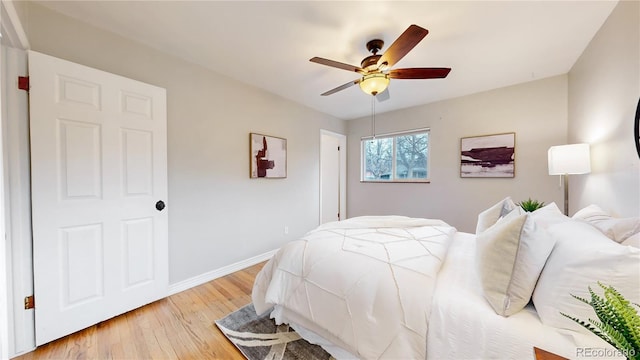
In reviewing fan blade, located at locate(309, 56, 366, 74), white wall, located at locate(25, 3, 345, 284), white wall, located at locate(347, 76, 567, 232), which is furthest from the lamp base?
white wall, located at locate(25, 3, 345, 284)

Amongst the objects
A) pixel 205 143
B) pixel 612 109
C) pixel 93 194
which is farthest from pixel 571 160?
pixel 93 194

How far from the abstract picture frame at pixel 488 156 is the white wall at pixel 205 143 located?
8.40 feet

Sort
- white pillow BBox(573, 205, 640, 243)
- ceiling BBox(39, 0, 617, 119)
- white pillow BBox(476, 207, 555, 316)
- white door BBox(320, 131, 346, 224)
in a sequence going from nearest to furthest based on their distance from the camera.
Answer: white pillow BBox(476, 207, 555, 316)
white pillow BBox(573, 205, 640, 243)
ceiling BBox(39, 0, 617, 119)
white door BBox(320, 131, 346, 224)

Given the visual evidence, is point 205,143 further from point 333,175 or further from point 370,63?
point 333,175

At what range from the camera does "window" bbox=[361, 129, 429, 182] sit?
3.76m

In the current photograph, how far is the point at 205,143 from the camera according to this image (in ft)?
8.37

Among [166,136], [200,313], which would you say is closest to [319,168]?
[166,136]

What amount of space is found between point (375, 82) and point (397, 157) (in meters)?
2.36

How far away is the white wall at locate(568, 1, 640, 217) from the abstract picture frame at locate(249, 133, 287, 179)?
10.5ft

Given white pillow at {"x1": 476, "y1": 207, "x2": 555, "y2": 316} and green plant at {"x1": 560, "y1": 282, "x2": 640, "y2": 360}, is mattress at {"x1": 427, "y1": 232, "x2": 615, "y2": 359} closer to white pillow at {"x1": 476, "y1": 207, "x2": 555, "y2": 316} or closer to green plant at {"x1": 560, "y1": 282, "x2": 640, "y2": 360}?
white pillow at {"x1": 476, "y1": 207, "x2": 555, "y2": 316}

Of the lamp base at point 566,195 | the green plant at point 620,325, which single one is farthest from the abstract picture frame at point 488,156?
the green plant at point 620,325

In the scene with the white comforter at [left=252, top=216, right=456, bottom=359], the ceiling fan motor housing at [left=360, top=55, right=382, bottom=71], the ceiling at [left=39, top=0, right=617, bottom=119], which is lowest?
the white comforter at [left=252, top=216, right=456, bottom=359]

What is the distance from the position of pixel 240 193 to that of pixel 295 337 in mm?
1792

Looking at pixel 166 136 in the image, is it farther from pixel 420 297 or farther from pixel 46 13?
pixel 420 297
